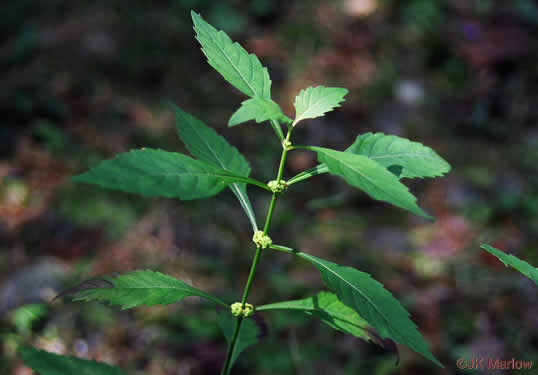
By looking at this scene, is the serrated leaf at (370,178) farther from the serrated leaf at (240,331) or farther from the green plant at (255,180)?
the serrated leaf at (240,331)

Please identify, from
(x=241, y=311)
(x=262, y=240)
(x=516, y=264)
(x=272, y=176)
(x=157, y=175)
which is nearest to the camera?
(x=157, y=175)

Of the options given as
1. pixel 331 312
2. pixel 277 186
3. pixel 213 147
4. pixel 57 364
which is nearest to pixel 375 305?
pixel 331 312

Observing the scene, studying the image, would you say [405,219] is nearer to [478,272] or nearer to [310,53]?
[478,272]

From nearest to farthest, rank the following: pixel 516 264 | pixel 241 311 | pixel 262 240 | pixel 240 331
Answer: pixel 516 264, pixel 262 240, pixel 241 311, pixel 240 331

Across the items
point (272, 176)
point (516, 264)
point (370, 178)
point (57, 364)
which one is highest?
point (272, 176)

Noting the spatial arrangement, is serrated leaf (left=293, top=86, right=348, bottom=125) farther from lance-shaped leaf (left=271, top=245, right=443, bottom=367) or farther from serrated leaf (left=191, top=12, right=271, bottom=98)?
lance-shaped leaf (left=271, top=245, right=443, bottom=367)

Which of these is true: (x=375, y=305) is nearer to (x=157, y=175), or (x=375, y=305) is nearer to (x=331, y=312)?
(x=331, y=312)

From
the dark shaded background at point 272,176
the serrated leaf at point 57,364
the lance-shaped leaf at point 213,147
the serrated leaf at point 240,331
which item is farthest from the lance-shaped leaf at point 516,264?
the dark shaded background at point 272,176

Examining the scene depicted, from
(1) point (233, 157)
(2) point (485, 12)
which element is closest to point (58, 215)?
(1) point (233, 157)
